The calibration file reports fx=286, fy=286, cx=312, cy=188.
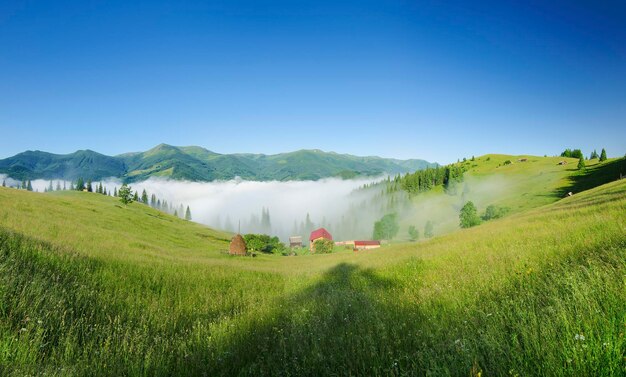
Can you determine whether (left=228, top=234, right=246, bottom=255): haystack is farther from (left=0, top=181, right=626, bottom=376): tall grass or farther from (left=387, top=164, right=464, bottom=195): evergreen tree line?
(left=387, top=164, right=464, bottom=195): evergreen tree line

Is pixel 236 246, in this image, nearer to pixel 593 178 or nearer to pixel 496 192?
pixel 593 178

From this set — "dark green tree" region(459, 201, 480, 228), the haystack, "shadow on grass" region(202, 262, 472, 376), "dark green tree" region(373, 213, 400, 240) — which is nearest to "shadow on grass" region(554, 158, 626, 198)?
"dark green tree" region(459, 201, 480, 228)

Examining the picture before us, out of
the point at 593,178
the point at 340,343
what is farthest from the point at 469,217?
the point at 340,343

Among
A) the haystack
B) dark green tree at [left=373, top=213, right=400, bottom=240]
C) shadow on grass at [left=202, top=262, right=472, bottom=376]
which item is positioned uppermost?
shadow on grass at [left=202, top=262, right=472, bottom=376]

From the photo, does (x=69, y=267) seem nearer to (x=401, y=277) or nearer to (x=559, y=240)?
→ (x=401, y=277)

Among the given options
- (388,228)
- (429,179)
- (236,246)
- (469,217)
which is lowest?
(388,228)

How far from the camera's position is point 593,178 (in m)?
107

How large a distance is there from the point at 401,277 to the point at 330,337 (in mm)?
5929

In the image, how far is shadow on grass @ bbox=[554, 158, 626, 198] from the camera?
97250 millimetres

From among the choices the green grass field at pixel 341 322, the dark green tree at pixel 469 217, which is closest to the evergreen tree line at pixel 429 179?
the dark green tree at pixel 469 217

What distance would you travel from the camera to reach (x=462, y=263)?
9203 millimetres

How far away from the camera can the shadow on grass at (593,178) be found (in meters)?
97.2

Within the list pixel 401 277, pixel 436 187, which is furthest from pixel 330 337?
pixel 436 187

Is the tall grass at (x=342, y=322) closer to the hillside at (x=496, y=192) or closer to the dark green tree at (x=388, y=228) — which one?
the hillside at (x=496, y=192)
